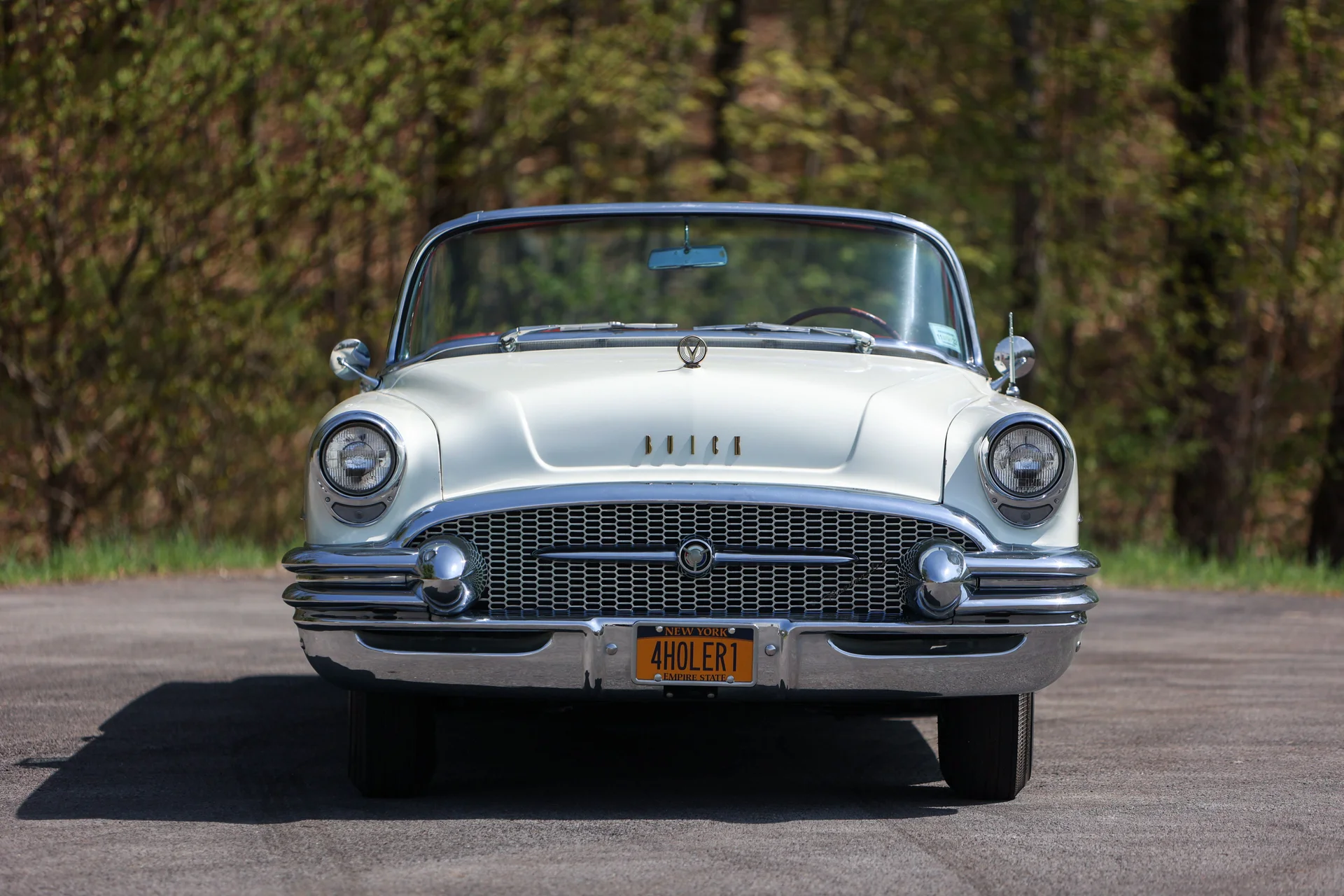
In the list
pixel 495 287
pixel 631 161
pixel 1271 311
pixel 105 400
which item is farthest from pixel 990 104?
pixel 495 287

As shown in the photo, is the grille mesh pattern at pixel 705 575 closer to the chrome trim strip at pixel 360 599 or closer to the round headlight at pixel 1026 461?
the chrome trim strip at pixel 360 599

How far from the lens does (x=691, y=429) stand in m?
4.42

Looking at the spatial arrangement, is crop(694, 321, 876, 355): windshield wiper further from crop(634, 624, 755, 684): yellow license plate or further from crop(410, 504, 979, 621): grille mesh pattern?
crop(634, 624, 755, 684): yellow license plate

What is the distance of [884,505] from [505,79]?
10380mm

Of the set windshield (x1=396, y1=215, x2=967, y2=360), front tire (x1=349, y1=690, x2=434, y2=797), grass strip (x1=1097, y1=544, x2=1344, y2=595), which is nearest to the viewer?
front tire (x1=349, y1=690, x2=434, y2=797)

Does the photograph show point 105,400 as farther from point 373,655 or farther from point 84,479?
point 373,655

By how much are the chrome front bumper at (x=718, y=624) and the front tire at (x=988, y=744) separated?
21 centimetres

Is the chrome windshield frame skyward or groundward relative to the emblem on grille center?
skyward

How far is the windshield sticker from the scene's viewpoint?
18.2 feet

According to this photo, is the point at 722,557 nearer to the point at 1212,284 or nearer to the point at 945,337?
the point at 945,337

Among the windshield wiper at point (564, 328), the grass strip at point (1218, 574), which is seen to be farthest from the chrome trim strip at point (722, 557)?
the grass strip at point (1218, 574)

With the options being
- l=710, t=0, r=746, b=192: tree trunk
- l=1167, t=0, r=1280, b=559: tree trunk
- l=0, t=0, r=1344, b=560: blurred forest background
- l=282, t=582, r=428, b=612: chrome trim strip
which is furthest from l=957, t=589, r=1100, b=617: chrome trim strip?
l=710, t=0, r=746, b=192: tree trunk

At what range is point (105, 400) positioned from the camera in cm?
1176

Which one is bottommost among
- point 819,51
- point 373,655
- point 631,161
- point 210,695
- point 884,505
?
point 210,695
